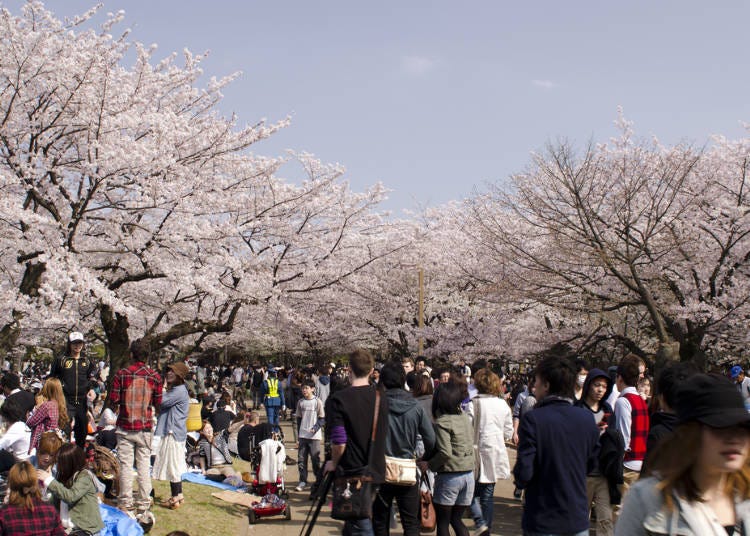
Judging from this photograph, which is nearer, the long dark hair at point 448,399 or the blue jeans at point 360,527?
the blue jeans at point 360,527

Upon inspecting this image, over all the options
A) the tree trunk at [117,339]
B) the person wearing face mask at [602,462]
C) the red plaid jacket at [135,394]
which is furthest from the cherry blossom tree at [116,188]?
the person wearing face mask at [602,462]

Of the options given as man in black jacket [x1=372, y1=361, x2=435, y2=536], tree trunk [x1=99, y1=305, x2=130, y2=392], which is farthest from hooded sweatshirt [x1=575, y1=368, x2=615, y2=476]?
tree trunk [x1=99, y1=305, x2=130, y2=392]

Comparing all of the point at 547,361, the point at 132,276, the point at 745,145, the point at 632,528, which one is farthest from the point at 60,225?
the point at 745,145

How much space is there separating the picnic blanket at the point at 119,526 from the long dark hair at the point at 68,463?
0.52 m

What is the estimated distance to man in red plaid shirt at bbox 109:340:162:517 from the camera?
6.63 m

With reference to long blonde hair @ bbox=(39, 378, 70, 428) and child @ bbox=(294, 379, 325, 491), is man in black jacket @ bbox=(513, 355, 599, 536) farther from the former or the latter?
child @ bbox=(294, 379, 325, 491)

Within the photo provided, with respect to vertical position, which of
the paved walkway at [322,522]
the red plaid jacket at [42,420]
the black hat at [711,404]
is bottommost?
the paved walkway at [322,522]

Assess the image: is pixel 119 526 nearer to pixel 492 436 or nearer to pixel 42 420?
pixel 42 420

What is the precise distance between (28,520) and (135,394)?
2.16 metres

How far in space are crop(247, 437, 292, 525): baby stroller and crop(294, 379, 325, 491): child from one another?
485mm

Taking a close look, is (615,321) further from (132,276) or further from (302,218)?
(132,276)

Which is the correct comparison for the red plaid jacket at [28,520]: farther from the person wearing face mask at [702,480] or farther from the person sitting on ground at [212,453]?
the person sitting on ground at [212,453]

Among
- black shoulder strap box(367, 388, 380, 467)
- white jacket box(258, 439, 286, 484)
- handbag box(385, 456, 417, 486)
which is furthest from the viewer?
white jacket box(258, 439, 286, 484)

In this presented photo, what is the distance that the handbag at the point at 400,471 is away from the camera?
4898 millimetres
